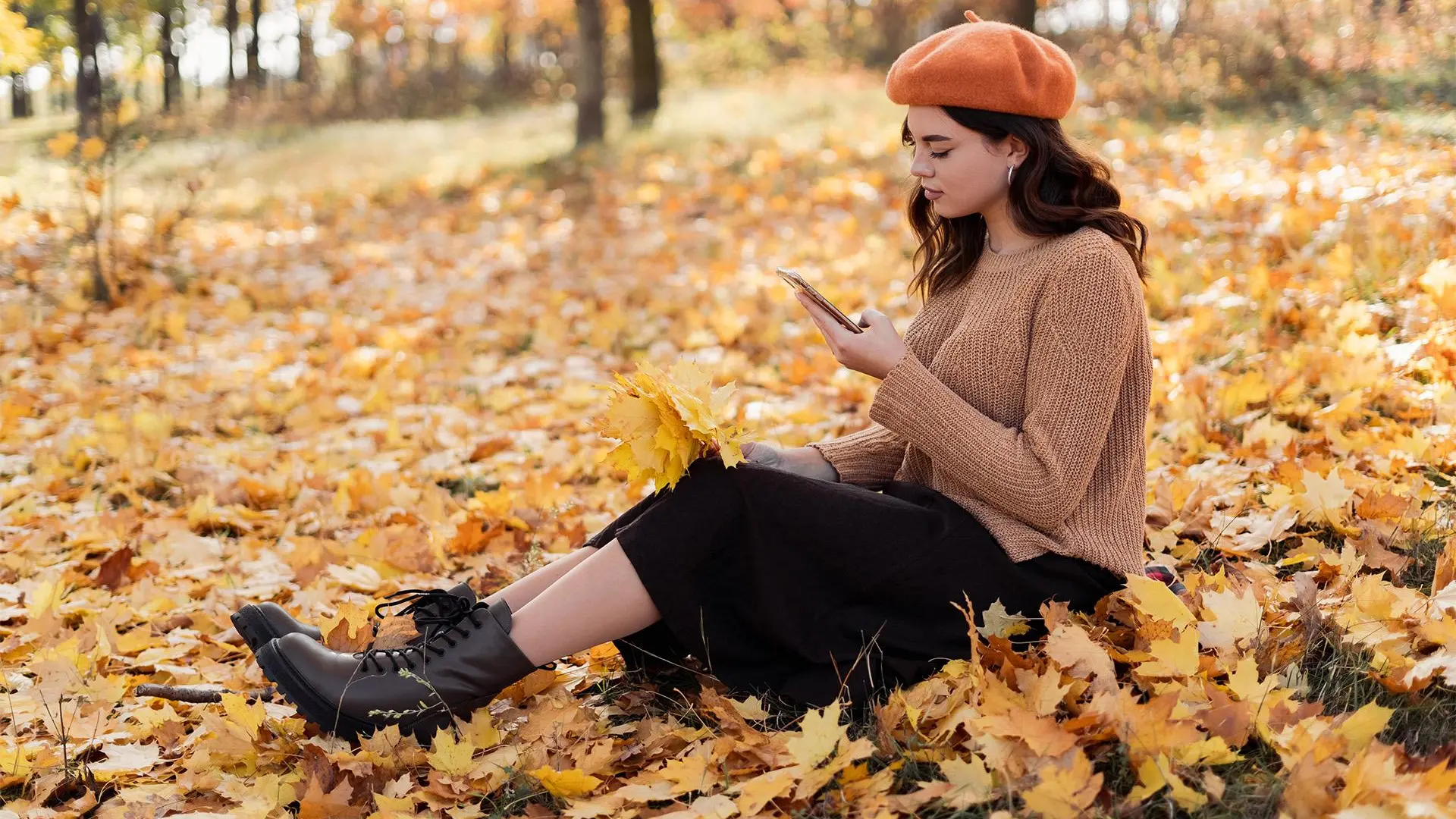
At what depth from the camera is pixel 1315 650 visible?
223 cm

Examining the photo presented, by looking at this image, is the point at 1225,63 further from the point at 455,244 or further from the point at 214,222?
the point at 214,222

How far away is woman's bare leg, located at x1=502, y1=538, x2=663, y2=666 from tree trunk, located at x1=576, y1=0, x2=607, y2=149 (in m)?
9.90

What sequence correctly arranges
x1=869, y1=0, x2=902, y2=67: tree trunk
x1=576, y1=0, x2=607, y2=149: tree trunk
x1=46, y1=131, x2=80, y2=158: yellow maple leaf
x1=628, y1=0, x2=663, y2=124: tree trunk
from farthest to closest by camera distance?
1. x1=869, y1=0, x2=902, y2=67: tree trunk
2. x1=628, y1=0, x2=663, y2=124: tree trunk
3. x1=576, y1=0, x2=607, y2=149: tree trunk
4. x1=46, y1=131, x2=80, y2=158: yellow maple leaf

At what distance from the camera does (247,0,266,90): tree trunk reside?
26781 mm

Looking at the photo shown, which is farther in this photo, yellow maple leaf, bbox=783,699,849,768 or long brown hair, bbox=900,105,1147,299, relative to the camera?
long brown hair, bbox=900,105,1147,299

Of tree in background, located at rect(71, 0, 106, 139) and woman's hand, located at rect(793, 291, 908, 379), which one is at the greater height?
tree in background, located at rect(71, 0, 106, 139)

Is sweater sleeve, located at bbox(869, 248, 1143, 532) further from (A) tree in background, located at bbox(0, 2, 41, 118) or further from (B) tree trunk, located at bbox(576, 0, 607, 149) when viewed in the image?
(B) tree trunk, located at bbox(576, 0, 607, 149)

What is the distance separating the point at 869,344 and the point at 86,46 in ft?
35.2

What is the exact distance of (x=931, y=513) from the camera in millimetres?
2277

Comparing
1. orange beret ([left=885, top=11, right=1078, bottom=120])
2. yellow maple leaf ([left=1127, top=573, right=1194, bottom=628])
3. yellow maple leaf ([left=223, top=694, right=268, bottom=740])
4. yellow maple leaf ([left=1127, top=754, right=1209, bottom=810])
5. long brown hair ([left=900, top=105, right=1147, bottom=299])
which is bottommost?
yellow maple leaf ([left=223, top=694, right=268, bottom=740])

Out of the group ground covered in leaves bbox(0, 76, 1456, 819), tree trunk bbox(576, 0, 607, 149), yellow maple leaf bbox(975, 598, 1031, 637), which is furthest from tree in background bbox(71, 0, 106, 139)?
yellow maple leaf bbox(975, 598, 1031, 637)

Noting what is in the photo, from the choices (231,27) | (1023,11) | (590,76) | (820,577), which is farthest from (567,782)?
(231,27)

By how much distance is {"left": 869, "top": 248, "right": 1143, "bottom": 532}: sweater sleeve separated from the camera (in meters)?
2.17

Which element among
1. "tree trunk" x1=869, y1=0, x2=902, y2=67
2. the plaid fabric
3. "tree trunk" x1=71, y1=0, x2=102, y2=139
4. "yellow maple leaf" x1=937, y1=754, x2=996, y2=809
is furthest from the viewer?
"tree trunk" x1=869, y1=0, x2=902, y2=67
